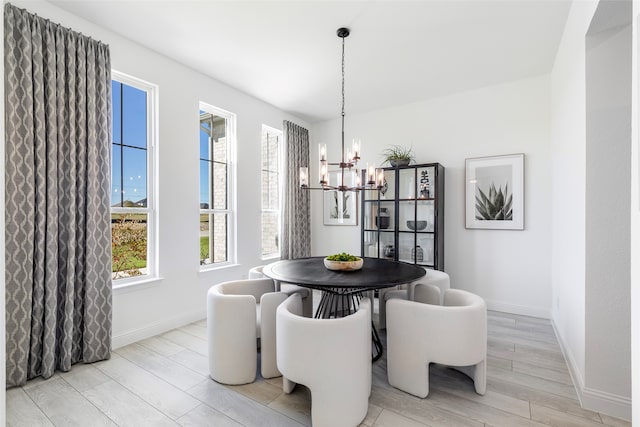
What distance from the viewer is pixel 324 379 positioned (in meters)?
1.75

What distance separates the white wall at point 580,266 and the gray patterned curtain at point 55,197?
345 centimetres

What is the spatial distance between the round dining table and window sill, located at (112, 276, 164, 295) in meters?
1.26

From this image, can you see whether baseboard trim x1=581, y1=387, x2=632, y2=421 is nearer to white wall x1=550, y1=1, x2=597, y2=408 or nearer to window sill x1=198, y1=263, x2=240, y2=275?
white wall x1=550, y1=1, x2=597, y2=408

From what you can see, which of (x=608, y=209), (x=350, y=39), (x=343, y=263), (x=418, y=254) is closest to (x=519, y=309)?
(x=418, y=254)

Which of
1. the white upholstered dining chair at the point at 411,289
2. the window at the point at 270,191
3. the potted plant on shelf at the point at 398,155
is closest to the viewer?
the white upholstered dining chair at the point at 411,289

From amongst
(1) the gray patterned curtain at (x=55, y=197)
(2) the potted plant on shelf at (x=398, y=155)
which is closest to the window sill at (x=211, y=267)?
(1) the gray patterned curtain at (x=55, y=197)

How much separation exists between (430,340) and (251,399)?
47.4 inches

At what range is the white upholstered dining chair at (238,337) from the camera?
7.23 ft

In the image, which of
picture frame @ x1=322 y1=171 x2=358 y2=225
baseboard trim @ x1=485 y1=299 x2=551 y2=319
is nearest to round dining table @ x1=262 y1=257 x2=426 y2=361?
baseboard trim @ x1=485 y1=299 x2=551 y2=319

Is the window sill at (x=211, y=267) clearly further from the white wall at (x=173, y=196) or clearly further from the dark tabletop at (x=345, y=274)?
the dark tabletop at (x=345, y=274)

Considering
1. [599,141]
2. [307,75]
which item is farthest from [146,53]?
[599,141]

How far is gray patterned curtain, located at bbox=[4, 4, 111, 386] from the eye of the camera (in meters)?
2.17

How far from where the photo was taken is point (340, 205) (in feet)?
16.5

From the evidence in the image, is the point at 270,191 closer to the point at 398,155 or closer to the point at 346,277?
the point at 398,155
